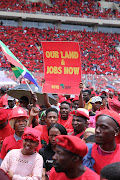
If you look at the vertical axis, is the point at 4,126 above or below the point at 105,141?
below

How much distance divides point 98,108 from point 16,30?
23.2 meters

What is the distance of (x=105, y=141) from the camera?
2482 millimetres

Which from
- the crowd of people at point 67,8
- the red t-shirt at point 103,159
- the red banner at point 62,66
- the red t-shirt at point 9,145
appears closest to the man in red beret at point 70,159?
the red t-shirt at point 103,159

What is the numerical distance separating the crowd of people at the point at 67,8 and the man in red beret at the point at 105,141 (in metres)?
27.3

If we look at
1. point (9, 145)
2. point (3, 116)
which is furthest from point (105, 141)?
point (3, 116)

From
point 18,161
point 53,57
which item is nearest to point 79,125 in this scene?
point 18,161

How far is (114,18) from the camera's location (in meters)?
32.8

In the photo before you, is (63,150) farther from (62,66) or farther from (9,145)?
(62,66)

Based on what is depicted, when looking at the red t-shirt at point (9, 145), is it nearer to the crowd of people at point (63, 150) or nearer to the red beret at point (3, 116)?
the crowd of people at point (63, 150)

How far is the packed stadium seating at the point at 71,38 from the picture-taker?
78.6ft

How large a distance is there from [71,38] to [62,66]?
987 inches

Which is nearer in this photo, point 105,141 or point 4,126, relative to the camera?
point 105,141

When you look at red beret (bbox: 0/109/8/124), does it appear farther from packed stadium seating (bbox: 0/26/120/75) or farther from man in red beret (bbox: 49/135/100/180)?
packed stadium seating (bbox: 0/26/120/75)

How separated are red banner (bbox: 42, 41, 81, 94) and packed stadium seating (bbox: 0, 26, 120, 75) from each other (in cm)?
1563
